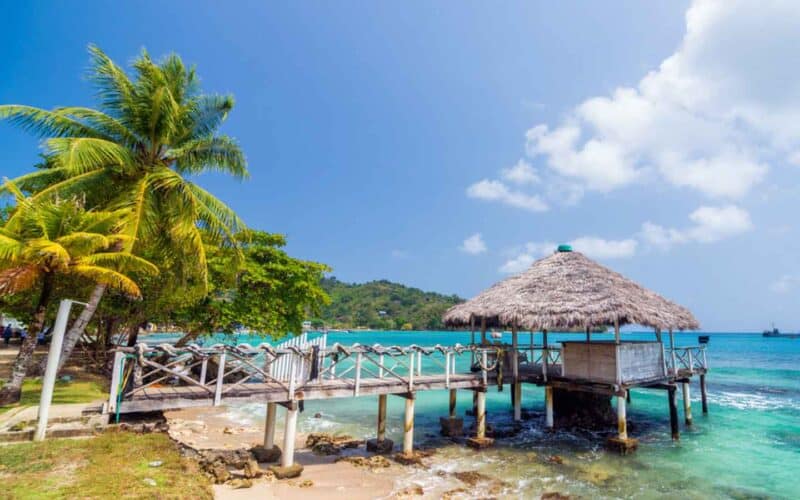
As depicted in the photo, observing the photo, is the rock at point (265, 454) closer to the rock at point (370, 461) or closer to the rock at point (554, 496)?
the rock at point (370, 461)

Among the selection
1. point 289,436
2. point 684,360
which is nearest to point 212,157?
point 289,436

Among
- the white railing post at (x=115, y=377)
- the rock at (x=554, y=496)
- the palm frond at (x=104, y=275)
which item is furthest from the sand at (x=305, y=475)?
the palm frond at (x=104, y=275)

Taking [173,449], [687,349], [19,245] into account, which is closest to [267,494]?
[173,449]

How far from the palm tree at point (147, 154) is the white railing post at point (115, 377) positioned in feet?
11.0

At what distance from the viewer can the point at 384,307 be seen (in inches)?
4761

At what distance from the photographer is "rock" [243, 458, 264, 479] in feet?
27.1

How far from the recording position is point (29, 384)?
1312 centimetres

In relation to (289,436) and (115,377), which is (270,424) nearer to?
(289,436)

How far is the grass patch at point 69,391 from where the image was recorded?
34.4ft

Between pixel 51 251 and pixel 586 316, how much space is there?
41.0ft

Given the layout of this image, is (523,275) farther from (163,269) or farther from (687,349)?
(163,269)

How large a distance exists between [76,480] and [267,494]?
3.18 metres

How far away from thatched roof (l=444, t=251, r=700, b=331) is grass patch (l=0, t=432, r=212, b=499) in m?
9.01

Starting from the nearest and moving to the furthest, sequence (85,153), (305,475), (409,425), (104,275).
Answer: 1. (305,475)
2. (85,153)
3. (104,275)
4. (409,425)
